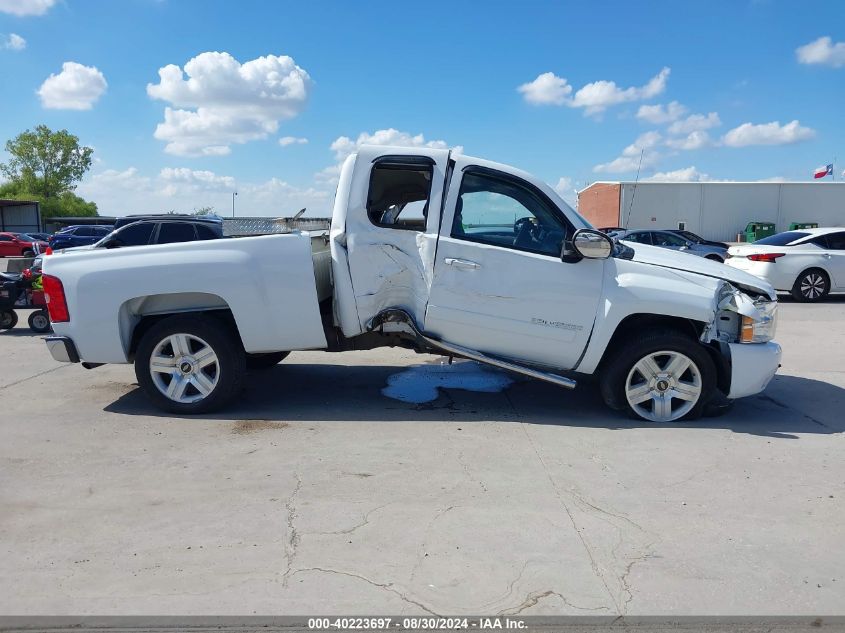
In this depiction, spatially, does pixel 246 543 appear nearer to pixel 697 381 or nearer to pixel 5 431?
pixel 5 431

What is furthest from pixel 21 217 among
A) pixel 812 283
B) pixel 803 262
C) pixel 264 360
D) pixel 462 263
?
pixel 462 263

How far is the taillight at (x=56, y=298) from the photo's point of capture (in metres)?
5.57

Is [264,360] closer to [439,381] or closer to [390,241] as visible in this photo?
[439,381]

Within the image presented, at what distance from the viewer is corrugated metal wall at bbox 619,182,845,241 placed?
40219mm

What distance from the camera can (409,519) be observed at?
3.79m

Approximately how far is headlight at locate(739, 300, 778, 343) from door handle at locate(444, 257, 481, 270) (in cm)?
224

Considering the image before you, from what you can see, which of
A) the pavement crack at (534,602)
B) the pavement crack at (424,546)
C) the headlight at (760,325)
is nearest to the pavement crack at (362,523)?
the pavement crack at (424,546)

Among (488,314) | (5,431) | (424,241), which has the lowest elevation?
(5,431)

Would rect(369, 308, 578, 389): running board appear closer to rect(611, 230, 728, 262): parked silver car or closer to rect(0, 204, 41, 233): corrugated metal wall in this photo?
rect(611, 230, 728, 262): parked silver car

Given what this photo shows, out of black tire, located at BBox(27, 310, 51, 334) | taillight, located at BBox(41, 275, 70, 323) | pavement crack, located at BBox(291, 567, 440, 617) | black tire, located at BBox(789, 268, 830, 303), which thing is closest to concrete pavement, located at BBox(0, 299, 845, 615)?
pavement crack, located at BBox(291, 567, 440, 617)

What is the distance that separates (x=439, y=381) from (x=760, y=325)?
312cm

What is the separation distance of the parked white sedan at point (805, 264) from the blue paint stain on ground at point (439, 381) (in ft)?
30.5

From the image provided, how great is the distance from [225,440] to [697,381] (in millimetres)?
3858

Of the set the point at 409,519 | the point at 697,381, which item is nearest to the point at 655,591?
the point at 409,519
